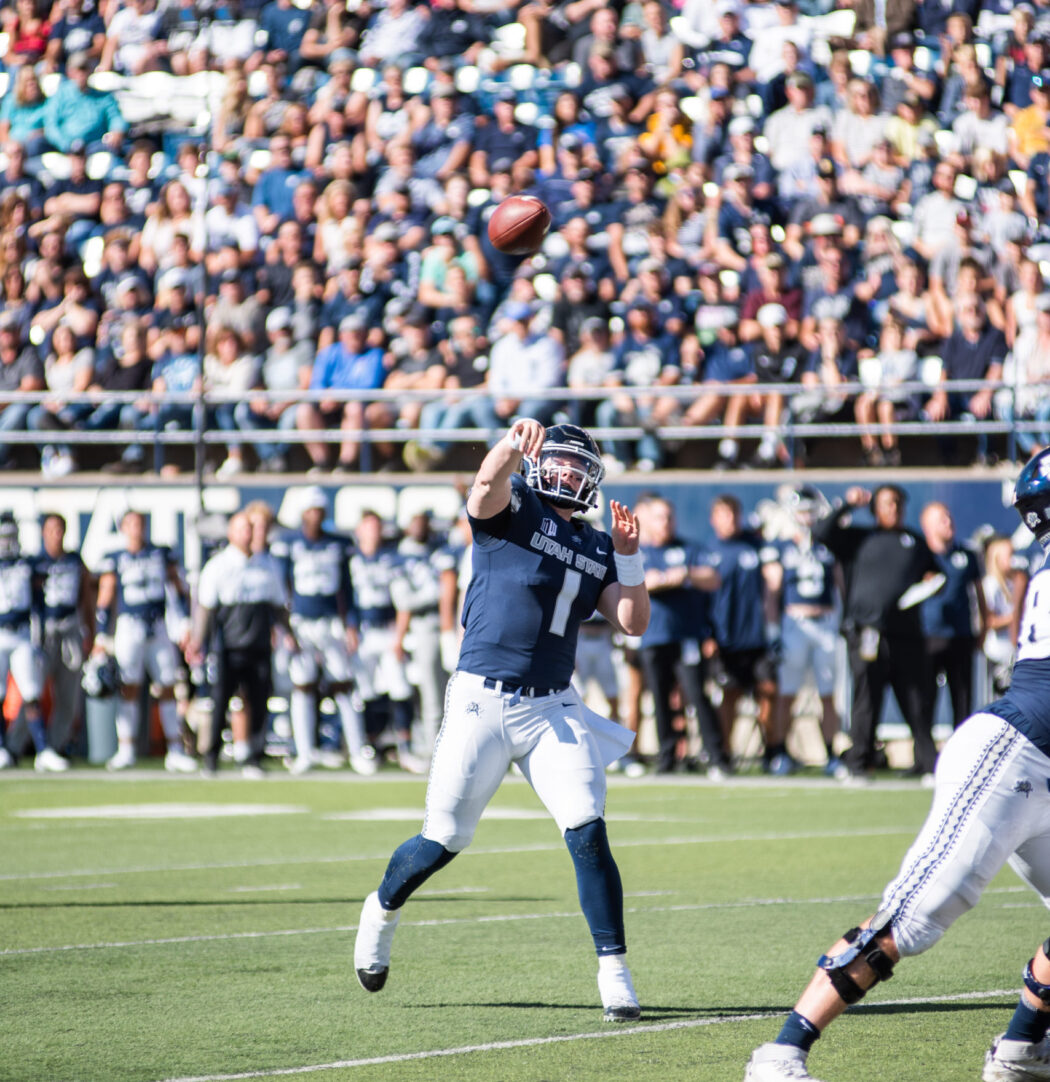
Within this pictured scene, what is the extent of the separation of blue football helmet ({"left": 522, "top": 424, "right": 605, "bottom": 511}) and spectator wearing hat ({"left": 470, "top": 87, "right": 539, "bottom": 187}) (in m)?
13.3

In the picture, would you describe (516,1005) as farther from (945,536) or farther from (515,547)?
(945,536)

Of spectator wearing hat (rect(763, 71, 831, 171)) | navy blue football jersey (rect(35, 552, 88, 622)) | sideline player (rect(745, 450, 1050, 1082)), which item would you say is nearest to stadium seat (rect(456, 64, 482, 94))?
spectator wearing hat (rect(763, 71, 831, 171))

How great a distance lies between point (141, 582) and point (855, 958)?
1220 centimetres

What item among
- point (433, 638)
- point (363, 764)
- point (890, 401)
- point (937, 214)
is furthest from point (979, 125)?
point (363, 764)

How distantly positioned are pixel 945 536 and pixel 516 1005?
891 cm

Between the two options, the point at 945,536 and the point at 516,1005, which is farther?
the point at 945,536

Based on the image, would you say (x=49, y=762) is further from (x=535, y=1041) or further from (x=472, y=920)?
(x=535, y=1041)

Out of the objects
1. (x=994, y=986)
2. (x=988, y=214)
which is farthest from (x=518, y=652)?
(x=988, y=214)

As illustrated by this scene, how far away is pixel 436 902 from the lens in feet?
28.1

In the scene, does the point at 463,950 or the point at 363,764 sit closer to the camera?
the point at 463,950

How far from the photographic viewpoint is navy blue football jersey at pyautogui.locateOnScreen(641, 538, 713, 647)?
1448cm

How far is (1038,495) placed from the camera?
4.95 m

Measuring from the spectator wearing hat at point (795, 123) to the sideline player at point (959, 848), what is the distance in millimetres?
13770

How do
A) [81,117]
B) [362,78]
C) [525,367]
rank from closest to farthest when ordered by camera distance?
[525,367], [362,78], [81,117]
